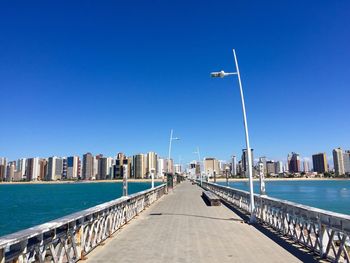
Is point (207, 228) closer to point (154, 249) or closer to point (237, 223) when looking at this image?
point (237, 223)

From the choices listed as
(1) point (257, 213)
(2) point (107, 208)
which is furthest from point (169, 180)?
(2) point (107, 208)

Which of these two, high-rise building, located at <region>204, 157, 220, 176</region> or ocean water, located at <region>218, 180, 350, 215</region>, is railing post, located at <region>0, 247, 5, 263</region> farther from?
high-rise building, located at <region>204, 157, 220, 176</region>

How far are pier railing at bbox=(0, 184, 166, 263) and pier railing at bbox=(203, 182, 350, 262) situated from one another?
545 centimetres

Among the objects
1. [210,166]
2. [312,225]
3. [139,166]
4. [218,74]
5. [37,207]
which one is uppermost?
[139,166]

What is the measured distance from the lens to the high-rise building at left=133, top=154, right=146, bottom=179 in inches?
7170

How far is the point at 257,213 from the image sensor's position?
13305 millimetres

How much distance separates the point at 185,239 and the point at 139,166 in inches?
7044

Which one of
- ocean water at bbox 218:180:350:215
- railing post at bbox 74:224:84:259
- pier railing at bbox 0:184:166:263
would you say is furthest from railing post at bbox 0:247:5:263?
ocean water at bbox 218:180:350:215

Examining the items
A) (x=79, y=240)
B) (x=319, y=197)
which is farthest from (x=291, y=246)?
(x=319, y=197)

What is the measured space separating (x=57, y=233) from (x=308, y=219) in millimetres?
5992

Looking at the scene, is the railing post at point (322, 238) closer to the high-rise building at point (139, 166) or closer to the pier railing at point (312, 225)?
the pier railing at point (312, 225)

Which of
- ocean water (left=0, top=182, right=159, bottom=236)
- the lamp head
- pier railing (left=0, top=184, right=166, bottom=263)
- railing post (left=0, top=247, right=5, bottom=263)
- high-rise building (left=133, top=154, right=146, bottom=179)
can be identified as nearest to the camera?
railing post (left=0, top=247, right=5, bottom=263)

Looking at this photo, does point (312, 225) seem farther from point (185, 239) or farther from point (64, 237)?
point (64, 237)

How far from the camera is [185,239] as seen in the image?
902 centimetres
